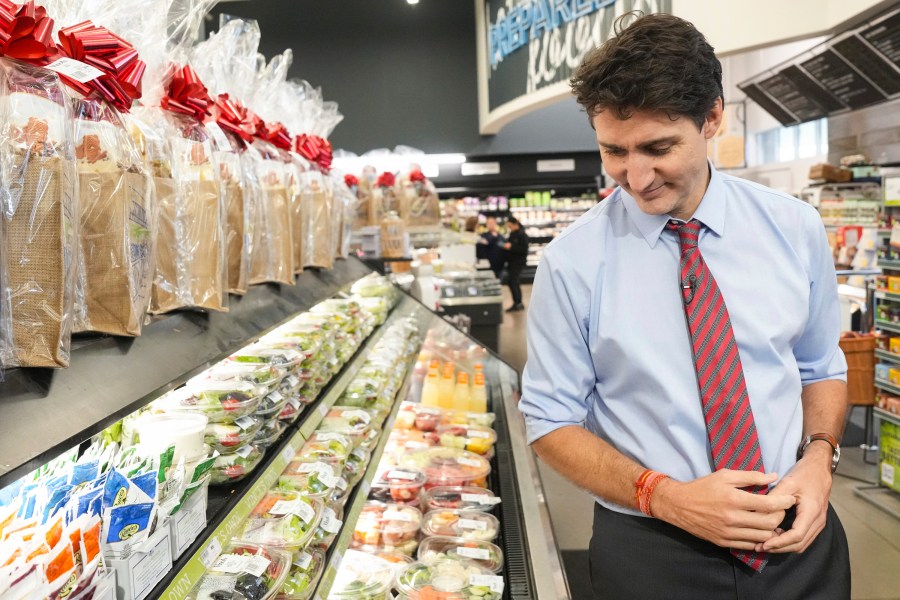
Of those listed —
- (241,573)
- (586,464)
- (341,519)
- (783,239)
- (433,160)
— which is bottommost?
(341,519)

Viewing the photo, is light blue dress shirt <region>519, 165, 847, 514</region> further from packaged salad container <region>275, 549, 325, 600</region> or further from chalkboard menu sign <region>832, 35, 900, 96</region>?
chalkboard menu sign <region>832, 35, 900, 96</region>

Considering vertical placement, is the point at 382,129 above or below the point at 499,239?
above

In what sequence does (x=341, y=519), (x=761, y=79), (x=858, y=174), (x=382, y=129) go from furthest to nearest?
1. (x=382, y=129)
2. (x=761, y=79)
3. (x=858, y=174)
4. (x=341, y=519)

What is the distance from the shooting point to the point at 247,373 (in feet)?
5.88

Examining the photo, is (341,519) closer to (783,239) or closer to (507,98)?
(783,239)

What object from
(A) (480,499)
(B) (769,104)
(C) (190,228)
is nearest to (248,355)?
(C) (190,228)

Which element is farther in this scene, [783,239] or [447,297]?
[447,297]

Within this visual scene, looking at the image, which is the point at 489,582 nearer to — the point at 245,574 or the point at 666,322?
the point at 245,574

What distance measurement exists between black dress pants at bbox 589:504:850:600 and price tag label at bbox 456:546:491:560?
0.73 m

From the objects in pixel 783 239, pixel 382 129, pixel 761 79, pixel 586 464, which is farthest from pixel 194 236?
pixel 382 129

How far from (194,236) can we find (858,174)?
771 centimetres

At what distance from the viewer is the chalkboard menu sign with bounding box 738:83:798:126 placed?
8.81 metres

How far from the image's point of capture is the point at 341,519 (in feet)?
6.64

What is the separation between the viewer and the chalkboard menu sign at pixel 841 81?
6.28 m
